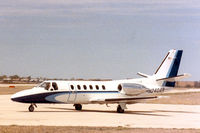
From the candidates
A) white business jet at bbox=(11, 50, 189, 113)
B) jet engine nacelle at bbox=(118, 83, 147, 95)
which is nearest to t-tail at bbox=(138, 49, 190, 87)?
white business jet at bbox=(11, 50, 189, 113)

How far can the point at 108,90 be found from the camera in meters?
36.9

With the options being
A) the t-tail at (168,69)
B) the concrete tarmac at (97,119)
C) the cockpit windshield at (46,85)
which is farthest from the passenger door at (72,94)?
the t-tail at (168,69)

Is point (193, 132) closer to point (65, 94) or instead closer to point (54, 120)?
point (54, 120)

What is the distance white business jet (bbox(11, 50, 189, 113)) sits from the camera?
1323 inches

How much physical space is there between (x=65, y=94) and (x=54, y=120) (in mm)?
7804

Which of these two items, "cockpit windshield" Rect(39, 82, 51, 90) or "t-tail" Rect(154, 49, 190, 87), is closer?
"cockpit windshield" Rect(39, 82, 51, 90)

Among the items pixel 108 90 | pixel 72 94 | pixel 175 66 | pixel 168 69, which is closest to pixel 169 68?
pixel 168 69

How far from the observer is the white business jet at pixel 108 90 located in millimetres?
33594

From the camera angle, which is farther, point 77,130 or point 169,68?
point 169,68

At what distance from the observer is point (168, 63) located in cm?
4012

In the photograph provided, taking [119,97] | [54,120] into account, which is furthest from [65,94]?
[54,120]

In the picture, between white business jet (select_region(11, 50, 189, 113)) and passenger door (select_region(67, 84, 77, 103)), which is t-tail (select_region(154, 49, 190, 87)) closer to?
white business jet (select_region(11, 50, 189, 113))

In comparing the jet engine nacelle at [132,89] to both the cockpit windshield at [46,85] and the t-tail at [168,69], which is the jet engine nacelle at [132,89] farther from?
the cockpit windshield at [46,85]

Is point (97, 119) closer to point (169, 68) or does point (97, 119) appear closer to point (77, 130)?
point (77, 130)
